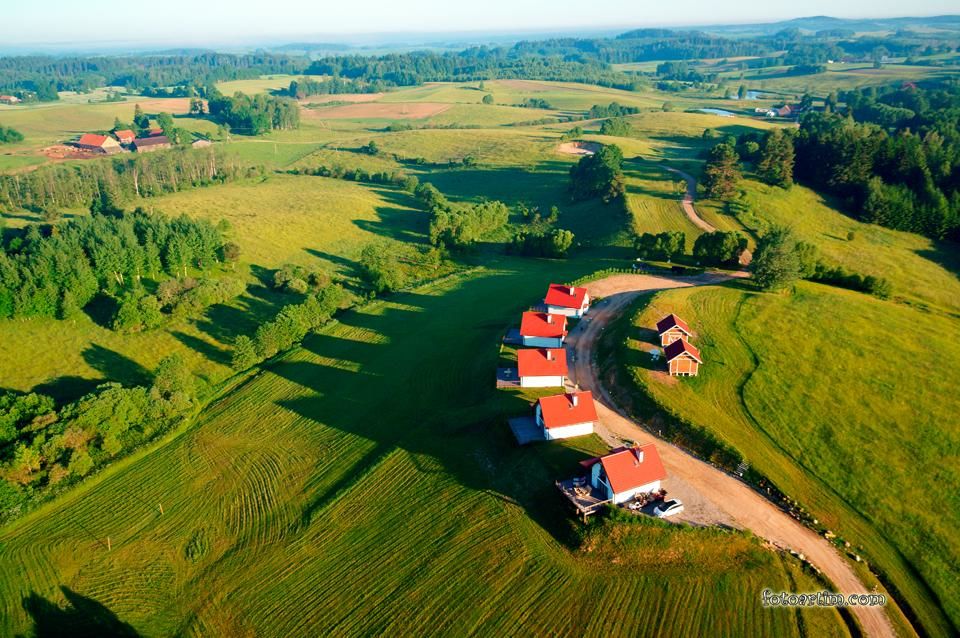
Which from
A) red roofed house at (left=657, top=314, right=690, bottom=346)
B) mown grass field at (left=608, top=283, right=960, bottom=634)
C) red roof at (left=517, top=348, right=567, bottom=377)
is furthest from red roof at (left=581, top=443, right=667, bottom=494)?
red roofed house at (left=657, top=314, right=690, bottom=346)

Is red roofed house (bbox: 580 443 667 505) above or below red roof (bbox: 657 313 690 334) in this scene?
below

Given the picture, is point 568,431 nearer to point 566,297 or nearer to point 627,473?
point 627,473

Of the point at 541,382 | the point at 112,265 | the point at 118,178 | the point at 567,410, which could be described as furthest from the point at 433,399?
the point at 118,178

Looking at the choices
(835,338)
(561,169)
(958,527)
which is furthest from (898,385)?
(561,169)

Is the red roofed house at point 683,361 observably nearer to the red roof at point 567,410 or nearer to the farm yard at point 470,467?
the farm yard at point 470,467

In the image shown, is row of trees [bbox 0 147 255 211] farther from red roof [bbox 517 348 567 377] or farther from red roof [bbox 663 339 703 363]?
red roof [bbox 663 339 703 363]

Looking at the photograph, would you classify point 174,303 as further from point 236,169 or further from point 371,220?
point 236,169
